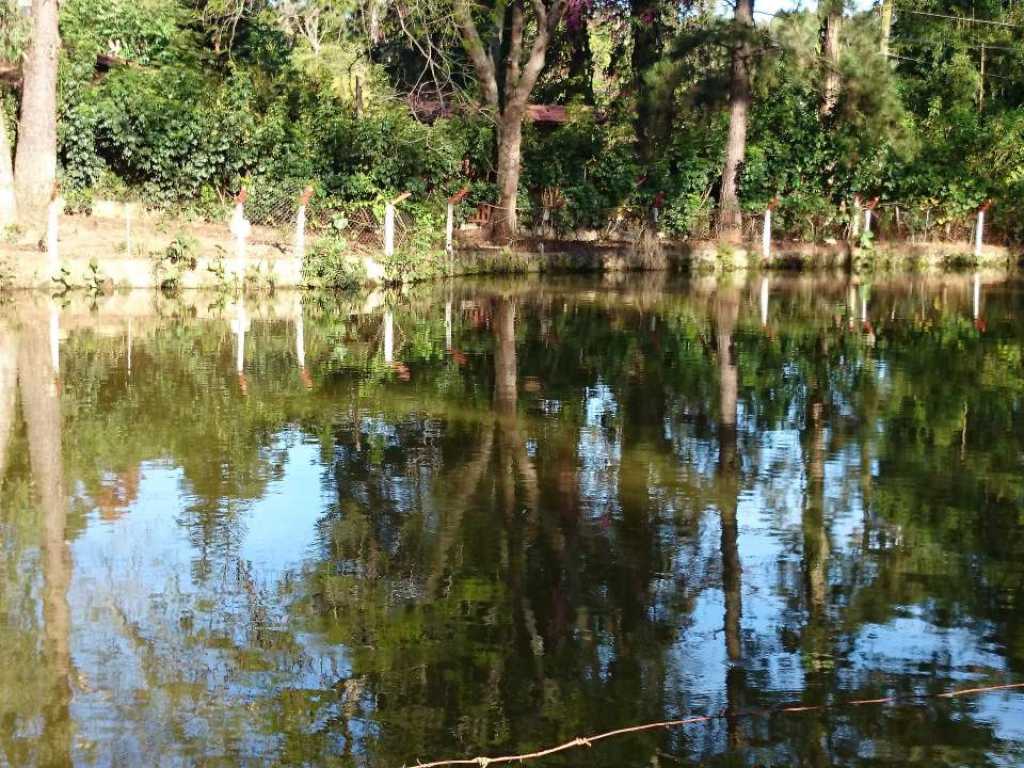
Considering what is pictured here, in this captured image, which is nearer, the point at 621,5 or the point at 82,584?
the point at 82,584

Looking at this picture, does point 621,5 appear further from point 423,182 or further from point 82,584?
point 82,584

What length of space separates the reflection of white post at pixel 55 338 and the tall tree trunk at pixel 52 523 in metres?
0.07

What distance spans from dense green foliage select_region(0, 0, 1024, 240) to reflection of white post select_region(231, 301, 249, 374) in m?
7.10

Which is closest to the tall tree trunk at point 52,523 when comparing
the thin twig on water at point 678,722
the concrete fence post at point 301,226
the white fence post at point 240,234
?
the thin twig on water at point 678,722

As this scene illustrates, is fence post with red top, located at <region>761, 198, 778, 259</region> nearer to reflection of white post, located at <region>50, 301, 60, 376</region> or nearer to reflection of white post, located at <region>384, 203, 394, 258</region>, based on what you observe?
reflection of white post, located at <region>384, 203, 394, 258</region>

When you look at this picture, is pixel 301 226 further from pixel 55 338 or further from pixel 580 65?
pixel 580 65

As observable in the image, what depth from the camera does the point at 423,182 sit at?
31.7 m

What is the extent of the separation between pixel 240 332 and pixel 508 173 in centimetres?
1539

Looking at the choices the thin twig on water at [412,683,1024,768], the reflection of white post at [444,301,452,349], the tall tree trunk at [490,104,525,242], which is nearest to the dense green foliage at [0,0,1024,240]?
the tall tree trunk at [490,104,525,242]

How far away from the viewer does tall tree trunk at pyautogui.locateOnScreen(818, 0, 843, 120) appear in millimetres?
34241

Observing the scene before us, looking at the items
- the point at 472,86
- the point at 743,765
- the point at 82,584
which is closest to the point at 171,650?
the point at 82,584

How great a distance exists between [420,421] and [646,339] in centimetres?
664

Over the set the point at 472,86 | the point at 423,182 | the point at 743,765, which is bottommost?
the point at 743,765

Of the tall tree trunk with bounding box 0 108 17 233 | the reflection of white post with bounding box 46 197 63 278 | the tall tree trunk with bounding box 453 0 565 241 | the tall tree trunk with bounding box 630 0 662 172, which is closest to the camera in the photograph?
the reflection of white post with bounding box 46 197 63 278
